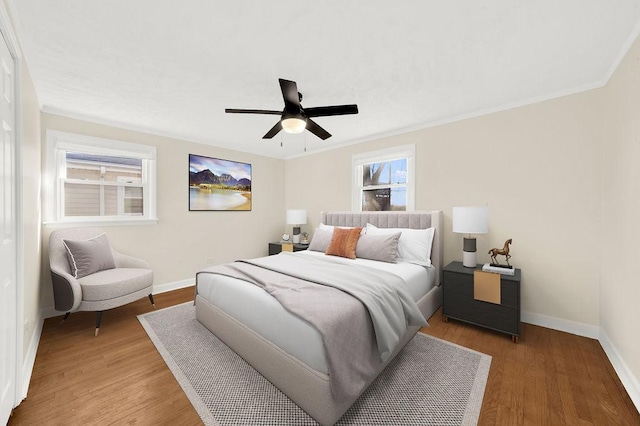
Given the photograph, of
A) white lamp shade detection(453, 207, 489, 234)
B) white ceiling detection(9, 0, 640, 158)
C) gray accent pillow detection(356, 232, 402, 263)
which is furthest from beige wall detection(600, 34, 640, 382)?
gray accent pillow detection(356, 232, 402, 263)

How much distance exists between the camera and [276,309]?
1.85 metres

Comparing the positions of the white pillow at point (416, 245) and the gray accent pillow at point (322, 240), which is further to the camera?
the gray accent pillow at point (322, 240)

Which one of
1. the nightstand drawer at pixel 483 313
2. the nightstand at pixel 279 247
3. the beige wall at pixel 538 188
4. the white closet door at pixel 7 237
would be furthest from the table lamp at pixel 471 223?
the white closet door at pixel 7 237

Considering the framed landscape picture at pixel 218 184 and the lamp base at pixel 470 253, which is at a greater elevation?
the framed landscape picture at pixel 218 184

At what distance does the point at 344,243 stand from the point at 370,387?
6.03ft

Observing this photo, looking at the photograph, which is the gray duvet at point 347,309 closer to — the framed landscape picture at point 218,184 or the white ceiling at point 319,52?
the white ceiling at point 319,52

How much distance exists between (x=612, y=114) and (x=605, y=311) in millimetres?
1808

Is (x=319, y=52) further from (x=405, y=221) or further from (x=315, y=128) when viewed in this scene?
(x=405, y=221)

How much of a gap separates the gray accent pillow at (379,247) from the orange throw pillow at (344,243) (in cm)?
9

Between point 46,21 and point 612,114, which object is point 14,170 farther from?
point 612,114

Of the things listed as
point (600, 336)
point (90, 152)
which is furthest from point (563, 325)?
point (90, 152)

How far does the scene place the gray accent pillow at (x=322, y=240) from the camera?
3.85m

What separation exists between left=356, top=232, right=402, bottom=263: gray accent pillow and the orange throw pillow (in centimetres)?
9

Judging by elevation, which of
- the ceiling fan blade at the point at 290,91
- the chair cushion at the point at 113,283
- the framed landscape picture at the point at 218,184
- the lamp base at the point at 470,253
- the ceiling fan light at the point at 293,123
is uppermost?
the ceiling fan blade at the point at 290,91
